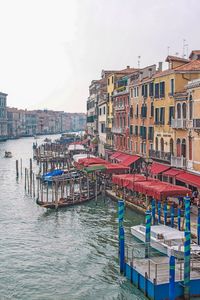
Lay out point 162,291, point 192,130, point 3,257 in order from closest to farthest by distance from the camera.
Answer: point 162,291, point 3,257, point 192,130

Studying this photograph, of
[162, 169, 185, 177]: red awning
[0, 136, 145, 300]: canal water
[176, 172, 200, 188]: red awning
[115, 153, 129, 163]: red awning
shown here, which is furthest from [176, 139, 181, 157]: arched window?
[115, 153, 129, 163]: red awning

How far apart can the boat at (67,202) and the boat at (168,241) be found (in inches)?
359

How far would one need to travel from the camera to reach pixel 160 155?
33.3 metres

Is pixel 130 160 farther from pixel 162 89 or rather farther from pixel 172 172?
pixel 172 172

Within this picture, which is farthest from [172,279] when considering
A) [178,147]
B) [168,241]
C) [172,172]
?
[178,147]

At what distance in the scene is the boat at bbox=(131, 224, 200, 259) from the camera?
18719 mm

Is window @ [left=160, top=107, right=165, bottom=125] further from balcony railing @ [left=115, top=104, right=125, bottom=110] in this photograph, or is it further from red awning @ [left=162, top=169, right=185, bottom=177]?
balcony railing @ [left=115, top=104, right=125, bottom=110]

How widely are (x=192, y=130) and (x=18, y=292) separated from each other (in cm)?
1490

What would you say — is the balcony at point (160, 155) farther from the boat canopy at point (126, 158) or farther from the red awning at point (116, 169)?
the boat canopy at point (126, 158)

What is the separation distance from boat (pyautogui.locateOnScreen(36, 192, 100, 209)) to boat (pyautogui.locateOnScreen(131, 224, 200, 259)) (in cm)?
911

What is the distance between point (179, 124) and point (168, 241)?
11.6 meters

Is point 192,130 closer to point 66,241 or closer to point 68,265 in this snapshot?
point 66,241

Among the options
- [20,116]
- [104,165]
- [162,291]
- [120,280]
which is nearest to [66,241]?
[120,280]

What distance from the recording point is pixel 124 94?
4372cm
